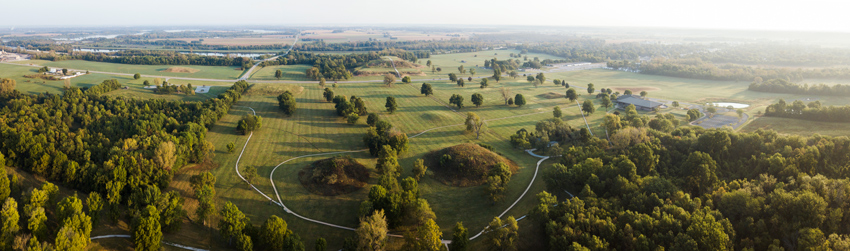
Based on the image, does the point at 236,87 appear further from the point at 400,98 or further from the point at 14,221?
the point at 14,221

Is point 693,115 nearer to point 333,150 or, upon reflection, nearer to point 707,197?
point 707,197

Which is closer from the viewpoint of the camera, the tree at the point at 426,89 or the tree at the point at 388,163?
the tree at the point at 388,163

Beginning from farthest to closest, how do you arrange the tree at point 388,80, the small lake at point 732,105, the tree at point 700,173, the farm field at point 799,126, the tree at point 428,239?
the tree at point 388,80 → the small lake at point 732,105 → the farm field at point 799,126 → the tree at point 700,173 → the tree at point 428,239

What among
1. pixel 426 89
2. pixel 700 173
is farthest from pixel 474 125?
pixel 426 89

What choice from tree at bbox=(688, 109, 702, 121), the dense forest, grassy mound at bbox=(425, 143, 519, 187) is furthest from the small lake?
grassy mound at bbox=(425, 143, 519, 187)

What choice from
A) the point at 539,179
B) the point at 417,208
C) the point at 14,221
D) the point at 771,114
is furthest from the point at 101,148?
the point at 771,114

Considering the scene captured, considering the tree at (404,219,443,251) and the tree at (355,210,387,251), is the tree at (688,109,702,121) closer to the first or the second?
the tree at (404,219,443,251)

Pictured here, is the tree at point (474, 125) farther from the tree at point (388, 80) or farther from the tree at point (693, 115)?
the tree at point (388, 80)

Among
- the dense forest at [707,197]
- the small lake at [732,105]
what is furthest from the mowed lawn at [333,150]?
the small lake at [732,105]
